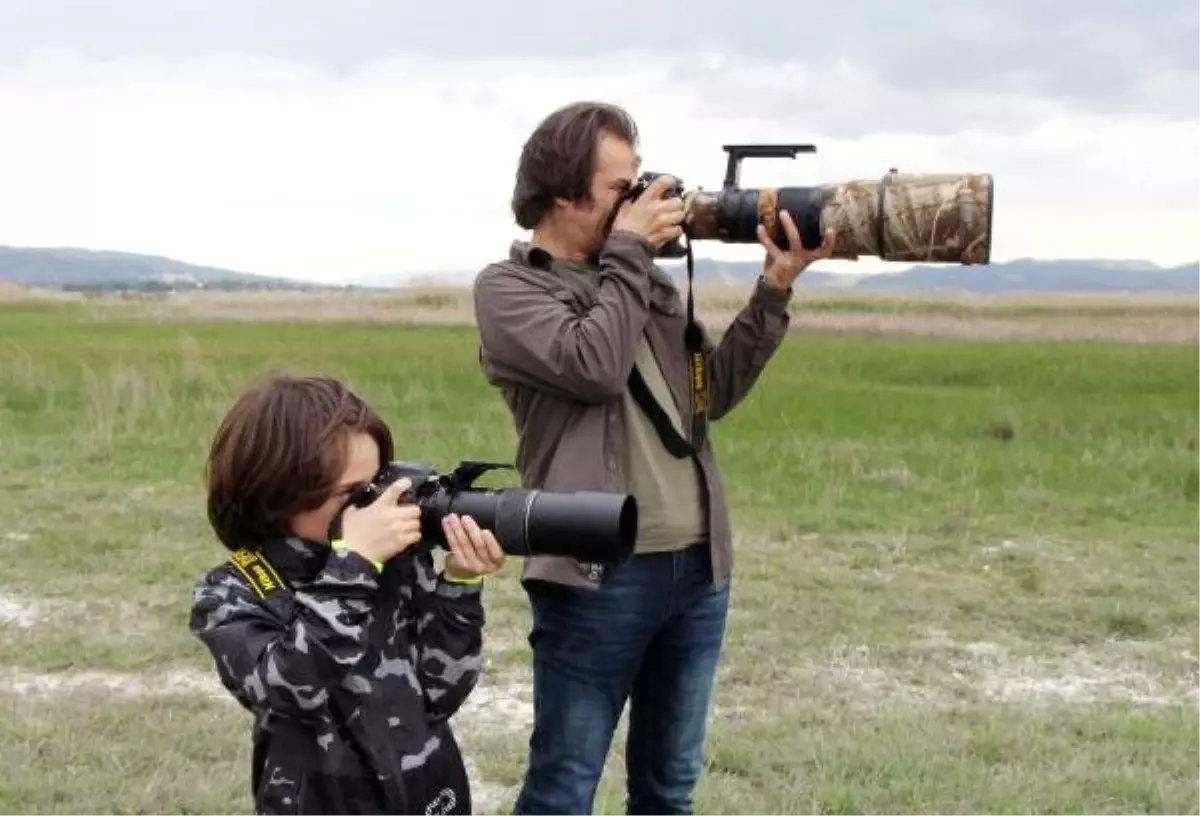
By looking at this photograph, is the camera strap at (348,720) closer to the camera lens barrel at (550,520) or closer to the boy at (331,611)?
the boy at (331,611)

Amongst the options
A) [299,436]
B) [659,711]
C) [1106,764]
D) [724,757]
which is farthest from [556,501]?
[1106,764]

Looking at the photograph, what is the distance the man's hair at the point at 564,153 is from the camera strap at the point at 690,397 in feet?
0.77

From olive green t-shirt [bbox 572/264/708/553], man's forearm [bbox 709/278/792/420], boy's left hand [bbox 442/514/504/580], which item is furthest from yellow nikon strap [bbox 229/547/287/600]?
man's forearm [bbox 709/278/792/420]

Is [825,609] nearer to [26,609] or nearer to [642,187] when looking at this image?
[26,609]

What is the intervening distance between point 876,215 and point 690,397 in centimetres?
43

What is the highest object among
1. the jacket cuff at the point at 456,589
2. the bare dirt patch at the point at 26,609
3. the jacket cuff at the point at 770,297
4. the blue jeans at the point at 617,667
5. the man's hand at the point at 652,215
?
the man's hand at the point at 652,215

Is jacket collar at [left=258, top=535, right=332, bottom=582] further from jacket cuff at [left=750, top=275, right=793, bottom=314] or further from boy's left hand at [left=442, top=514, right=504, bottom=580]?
jacket cuff at [left=750, top=275, right=793, bottom=314]

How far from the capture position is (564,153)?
7.97 feet

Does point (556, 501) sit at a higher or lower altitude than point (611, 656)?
higher

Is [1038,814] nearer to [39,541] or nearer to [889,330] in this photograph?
[39,541]

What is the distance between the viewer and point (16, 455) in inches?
369

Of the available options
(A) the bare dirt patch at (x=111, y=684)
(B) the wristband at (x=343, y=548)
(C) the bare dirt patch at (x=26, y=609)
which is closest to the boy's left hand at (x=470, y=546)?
(B) the wristband at (x=343, y=548)

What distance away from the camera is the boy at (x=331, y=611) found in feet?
6.16

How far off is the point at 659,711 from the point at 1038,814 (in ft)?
4.42
